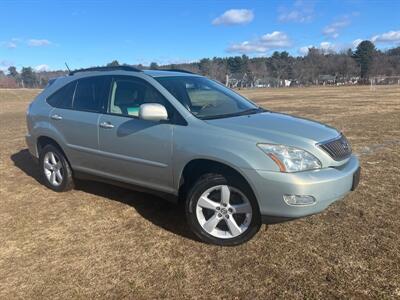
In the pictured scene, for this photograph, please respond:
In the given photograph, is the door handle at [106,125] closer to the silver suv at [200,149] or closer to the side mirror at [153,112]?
the silver suv at [200,149]

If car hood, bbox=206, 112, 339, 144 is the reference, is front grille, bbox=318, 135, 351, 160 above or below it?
below

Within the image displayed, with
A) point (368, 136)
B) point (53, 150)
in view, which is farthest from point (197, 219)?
point (368, 136)

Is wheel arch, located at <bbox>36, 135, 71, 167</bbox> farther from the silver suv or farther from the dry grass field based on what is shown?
the dry grass field

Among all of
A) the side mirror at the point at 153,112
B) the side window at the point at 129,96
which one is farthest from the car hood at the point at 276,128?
the side window at the point at 129,96

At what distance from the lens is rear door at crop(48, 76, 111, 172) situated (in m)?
5.09

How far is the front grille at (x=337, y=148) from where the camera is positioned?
3.87 metres

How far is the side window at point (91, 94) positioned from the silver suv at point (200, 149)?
0.5 inches

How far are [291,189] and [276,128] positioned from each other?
2.39ft

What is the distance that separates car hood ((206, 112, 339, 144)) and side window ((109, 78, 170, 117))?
3.21ft

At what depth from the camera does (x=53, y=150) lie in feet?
19.0

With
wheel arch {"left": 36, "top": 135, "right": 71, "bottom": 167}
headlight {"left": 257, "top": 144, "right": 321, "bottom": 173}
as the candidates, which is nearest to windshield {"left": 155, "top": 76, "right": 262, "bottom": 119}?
headlight {"left": 257, "top": 144, "right": 321, "bottom": 173}

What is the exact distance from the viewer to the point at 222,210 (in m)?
3.96

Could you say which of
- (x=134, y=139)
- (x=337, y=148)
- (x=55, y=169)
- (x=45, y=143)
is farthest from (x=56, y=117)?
(x=337, y=148)

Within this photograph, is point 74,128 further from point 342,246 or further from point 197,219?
point 342,246
